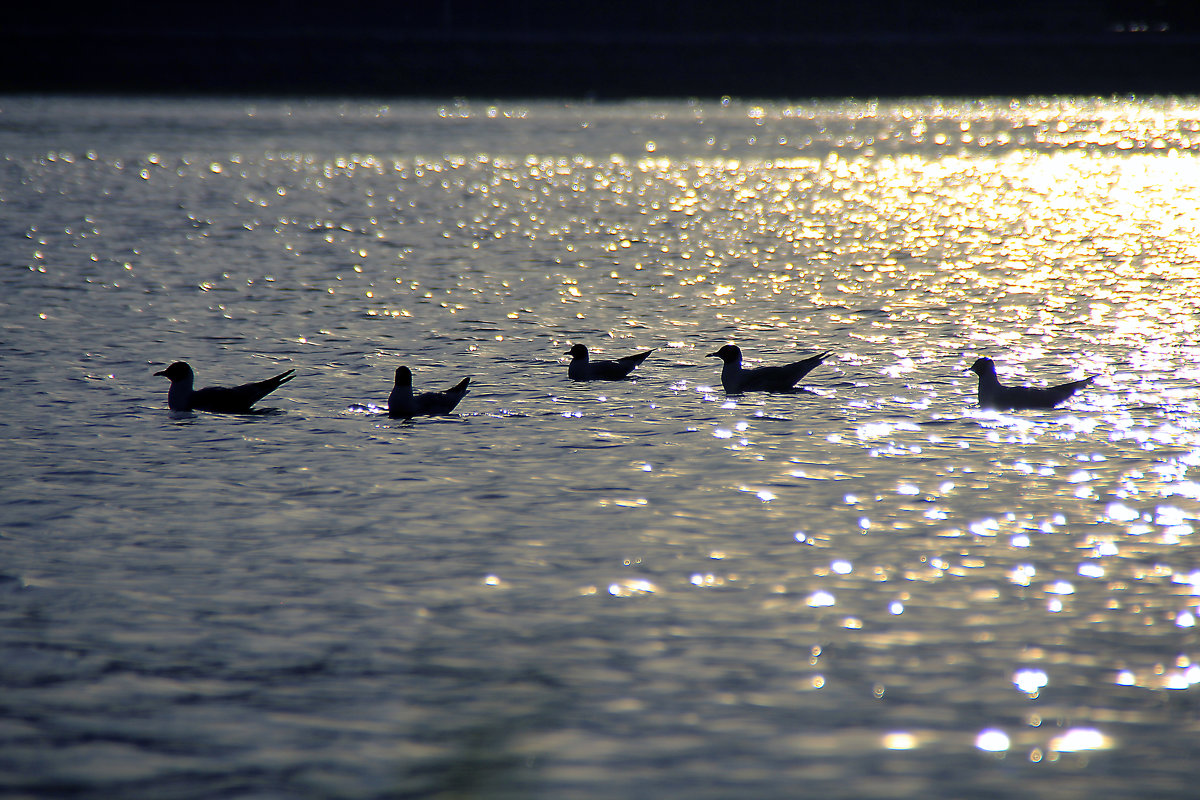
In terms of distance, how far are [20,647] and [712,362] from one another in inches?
480

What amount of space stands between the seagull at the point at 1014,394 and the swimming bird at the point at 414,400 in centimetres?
612

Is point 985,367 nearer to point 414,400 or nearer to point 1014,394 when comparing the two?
point 1014,394

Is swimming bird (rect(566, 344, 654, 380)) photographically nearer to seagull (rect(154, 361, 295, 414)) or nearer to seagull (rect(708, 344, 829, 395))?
seagull (rect(708, 344, 829, 395))

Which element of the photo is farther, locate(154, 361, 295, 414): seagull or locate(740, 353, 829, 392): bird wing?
locate(740, 353, 829, 392): bird wing

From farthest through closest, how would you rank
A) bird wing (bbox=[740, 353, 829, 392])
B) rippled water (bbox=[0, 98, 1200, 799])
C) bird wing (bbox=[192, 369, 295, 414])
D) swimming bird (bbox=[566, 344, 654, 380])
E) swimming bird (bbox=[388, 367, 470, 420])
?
swimming bird (bbox=[566, 344, 654, 380]) → bird wing (bbox=[740, 353, 829, 392]) → bird wing (bbox=[192, 369, 295, 414]) → swimming bird (bbox=[388, 367, 470, 420]) → rippled water (bbox=[0, 98, 1200, 799])

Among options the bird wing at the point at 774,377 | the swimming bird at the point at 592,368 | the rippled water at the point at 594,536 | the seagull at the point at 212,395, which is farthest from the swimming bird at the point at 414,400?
the bird wing at the point at 774,377

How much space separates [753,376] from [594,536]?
6233mm

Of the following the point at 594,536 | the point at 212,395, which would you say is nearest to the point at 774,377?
the point at 594,536

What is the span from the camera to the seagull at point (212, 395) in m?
16.2

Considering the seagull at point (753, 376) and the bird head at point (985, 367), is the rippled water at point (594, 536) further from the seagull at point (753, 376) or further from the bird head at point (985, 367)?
the bird head at point (985, 367)

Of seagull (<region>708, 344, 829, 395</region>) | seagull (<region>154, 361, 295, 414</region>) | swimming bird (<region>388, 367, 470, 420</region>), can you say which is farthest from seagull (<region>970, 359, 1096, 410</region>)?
seagull (<region>154, 361, 295, 414</region>)

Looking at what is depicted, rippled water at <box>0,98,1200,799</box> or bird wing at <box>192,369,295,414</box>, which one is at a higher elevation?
bird wing at <box>192,369,295,414</box>

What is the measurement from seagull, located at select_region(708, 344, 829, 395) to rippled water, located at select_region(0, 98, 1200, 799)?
1.15ft

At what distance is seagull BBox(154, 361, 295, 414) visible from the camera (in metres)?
16.2
